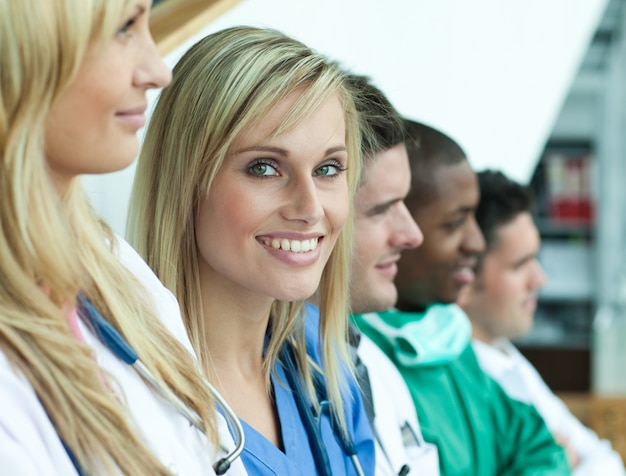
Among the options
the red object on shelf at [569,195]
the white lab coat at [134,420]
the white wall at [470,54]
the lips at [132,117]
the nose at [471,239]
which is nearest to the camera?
the white lab coat at [134,420]

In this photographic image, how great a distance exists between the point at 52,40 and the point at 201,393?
0.43 meters

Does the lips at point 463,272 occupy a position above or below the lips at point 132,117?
below

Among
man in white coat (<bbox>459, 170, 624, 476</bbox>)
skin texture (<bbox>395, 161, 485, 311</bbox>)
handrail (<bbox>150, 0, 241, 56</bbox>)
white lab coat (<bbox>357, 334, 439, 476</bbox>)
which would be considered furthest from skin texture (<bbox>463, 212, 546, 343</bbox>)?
handrail (<bbox>150, 0, 241, 56</bbox>)

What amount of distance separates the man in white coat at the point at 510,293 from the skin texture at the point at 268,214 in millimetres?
1258

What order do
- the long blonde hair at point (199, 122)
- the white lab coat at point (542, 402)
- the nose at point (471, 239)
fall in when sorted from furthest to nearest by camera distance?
the white lab coat at point (542, 402) → the nose at point (471, 239) → the long blonde hair at point (199, 122)

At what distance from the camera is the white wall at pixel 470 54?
93.4 inches

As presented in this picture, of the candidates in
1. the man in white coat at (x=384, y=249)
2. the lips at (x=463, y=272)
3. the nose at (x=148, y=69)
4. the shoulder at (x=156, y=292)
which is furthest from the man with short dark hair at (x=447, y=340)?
the nose at (x=148, y=69)

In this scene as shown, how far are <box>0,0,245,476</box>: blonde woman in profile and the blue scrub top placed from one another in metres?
0.30

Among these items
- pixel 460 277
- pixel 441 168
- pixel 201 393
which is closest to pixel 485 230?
pixel 460 277

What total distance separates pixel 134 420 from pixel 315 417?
522mm

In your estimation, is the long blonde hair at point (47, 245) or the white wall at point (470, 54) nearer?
the long blonde hair at point (47, 245)

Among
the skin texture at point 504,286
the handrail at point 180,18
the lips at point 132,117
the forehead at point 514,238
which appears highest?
the handrail at point 180,18

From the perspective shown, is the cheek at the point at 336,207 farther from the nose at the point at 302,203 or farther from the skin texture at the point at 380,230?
the skin texture at the point at 380,230

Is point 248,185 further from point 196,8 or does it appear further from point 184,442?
point 196,8
